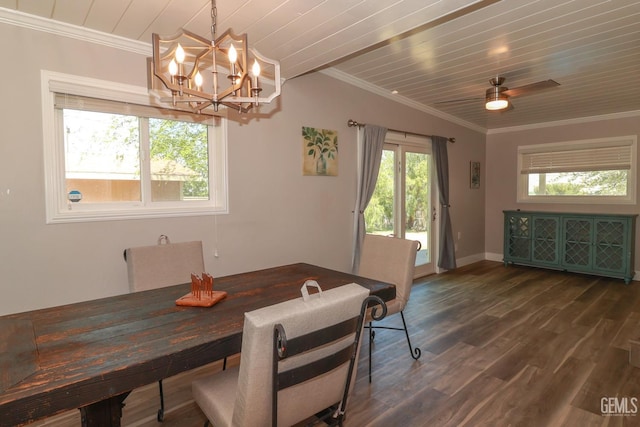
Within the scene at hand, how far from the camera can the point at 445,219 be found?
5367 mm

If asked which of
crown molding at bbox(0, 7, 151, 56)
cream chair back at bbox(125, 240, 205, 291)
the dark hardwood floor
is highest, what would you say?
crown molding at bbox(0, 7, 151, 56)

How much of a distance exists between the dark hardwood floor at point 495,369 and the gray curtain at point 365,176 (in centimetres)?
98

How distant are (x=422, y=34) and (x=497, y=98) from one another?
122 cm

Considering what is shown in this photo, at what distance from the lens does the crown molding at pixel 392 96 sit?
382cm

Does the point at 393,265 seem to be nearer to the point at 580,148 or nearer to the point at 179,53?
the point at 179,53

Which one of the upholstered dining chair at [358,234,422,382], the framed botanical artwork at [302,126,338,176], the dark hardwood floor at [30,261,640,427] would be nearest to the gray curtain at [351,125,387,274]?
the framed botanical artwork at [302,126,338,176]

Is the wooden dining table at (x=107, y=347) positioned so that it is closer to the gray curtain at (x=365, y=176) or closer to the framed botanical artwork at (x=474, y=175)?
the gray curtain at (x=365, y=176)

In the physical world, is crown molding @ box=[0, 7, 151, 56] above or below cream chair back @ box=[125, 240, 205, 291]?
above

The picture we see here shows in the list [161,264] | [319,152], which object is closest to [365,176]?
[319,152]

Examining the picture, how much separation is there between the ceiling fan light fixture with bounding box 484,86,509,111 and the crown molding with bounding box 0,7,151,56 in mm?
3203

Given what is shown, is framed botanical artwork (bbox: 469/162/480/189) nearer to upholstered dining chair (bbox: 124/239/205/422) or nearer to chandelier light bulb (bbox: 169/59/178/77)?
upholstered dining chair (bbox: 124/239/205/422)

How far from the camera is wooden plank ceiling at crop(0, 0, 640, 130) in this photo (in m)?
2.12

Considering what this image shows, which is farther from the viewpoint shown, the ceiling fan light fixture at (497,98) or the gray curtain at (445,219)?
the gray curtain at (445,219)

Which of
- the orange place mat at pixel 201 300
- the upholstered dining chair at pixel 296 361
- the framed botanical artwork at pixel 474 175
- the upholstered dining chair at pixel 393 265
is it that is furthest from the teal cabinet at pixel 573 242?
the orange place mat at pixel 201 300
